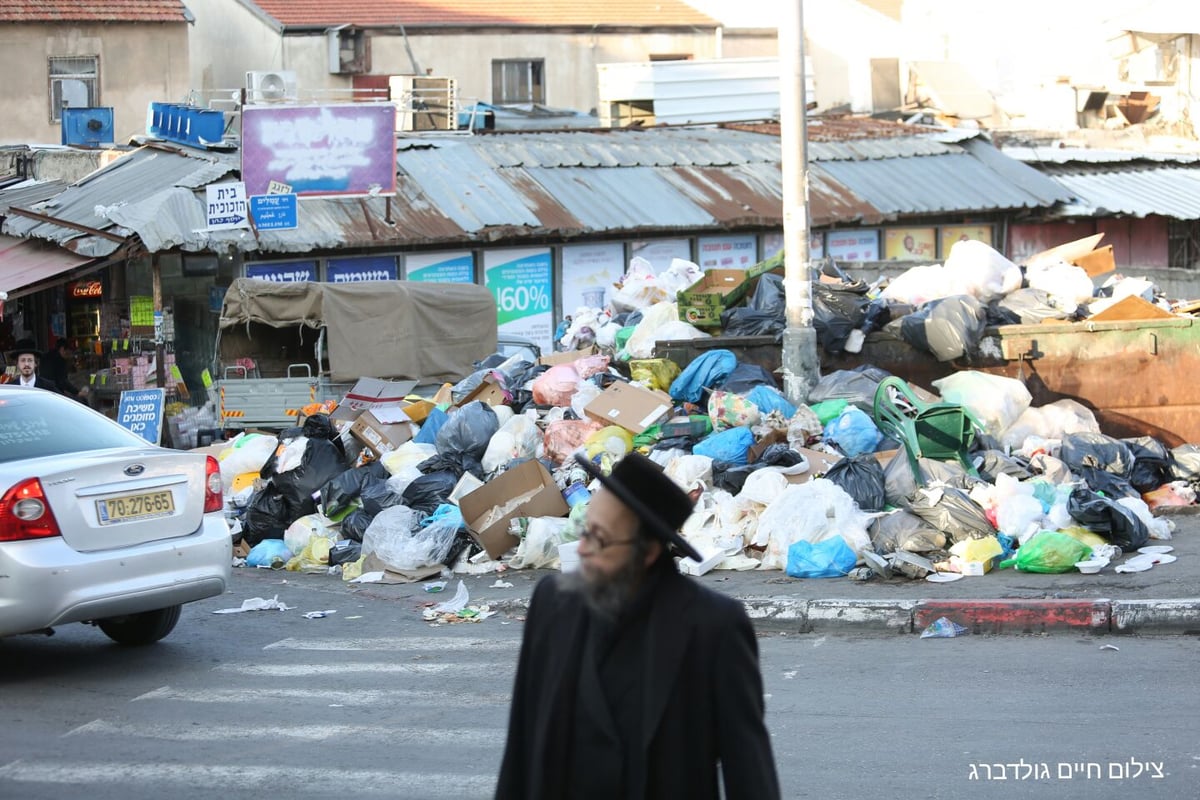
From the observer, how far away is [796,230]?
1202 centimetres

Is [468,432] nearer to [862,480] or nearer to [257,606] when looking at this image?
[257,606]

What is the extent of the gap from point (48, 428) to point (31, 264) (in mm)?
11531

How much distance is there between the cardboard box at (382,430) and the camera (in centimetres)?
1298

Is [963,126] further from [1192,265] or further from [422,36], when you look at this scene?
[422,36]

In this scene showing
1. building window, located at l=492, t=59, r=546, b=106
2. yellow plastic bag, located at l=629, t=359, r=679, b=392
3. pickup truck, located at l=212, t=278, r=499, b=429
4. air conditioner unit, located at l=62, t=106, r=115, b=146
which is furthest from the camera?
building window, located at l=492, t=59, r=546, b=106

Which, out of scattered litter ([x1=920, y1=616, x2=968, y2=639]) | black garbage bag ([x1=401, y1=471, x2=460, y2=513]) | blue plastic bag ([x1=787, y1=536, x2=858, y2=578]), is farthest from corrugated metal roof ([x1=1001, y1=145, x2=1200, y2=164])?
scattered litter ([x1=920, y1=616, x2=968, y2=639])

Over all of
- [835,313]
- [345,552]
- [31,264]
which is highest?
[31,264]

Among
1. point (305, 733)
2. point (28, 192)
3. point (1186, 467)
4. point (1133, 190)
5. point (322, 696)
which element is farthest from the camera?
point (1133, 190)

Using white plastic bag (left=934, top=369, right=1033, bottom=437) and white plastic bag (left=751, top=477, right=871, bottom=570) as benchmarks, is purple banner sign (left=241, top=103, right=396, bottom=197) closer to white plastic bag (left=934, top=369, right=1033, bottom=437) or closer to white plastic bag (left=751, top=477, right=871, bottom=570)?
white plastic bag (left=934, top=369, right=1033, bottom=437)

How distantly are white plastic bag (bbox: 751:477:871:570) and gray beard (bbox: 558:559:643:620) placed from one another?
725 cm

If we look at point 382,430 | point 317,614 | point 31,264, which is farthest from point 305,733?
point 31,264

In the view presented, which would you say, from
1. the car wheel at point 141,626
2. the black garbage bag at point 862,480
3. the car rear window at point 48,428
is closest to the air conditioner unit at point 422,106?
the black garbage bag at point 862,480

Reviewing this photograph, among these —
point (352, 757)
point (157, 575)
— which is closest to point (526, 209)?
point (157, 575)

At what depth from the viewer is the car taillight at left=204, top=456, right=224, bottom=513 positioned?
7918mm
